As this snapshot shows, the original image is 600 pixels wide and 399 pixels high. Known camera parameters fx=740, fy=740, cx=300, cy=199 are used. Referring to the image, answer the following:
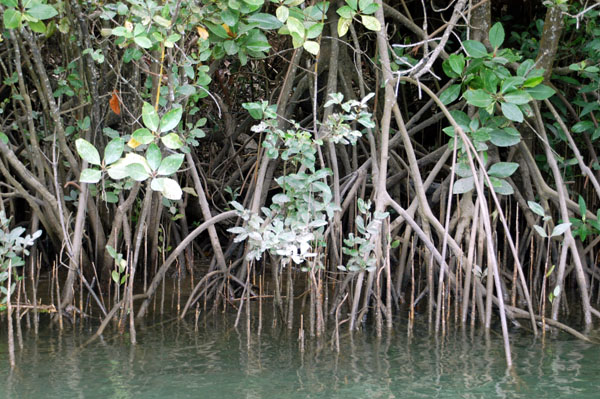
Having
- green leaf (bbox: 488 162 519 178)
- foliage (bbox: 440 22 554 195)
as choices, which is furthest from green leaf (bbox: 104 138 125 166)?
green leaf (bbox: 488 162 519 178)

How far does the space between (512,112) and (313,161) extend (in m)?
1.01

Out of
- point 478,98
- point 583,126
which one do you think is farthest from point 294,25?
point 583,126

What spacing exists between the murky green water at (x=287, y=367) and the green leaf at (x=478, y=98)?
117cm

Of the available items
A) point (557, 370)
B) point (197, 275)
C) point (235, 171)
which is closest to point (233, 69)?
point (235, 171)

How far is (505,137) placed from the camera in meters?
3.89

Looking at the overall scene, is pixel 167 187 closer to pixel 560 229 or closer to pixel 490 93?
pixel 490 93

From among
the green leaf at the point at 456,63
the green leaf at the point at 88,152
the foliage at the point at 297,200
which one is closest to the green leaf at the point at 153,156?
the green leaf at the point at 88,152

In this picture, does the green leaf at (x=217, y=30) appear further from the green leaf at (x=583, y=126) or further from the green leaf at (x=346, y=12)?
the green leaf at (x=583, y=126)

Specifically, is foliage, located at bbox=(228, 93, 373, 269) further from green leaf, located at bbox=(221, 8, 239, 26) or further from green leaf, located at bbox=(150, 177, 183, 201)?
green leaf, located at bbox=(150, 177, 183, 201)

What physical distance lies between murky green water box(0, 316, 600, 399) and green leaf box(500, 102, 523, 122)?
1.11 metres

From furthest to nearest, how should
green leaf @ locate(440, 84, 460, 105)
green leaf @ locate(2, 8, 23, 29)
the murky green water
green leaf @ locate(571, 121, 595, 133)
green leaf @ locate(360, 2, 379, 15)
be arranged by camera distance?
1. green leaf @ locate(571, 121, 595, 133)
2. green leaf @ locate(440, 84, 460, 105)
3. green leaf @ locate(360, 2, 379, 15)
4. green leaf @ locate(2, 8, 23, 29)
5. the murky green water

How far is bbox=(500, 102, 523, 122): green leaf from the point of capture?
362 centimetres

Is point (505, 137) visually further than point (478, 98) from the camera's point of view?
Yes

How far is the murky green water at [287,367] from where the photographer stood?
9.62 feet
